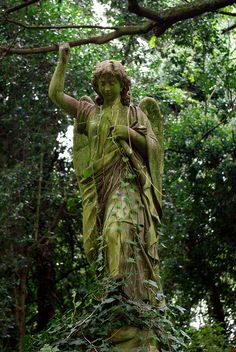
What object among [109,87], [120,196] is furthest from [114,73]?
[120,196]

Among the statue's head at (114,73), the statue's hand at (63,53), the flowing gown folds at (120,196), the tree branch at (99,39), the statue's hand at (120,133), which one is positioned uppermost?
the tree branch at (99,39)

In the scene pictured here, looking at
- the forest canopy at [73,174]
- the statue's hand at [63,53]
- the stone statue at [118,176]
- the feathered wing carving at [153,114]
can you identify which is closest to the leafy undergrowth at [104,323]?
the stone statue at [118,176]

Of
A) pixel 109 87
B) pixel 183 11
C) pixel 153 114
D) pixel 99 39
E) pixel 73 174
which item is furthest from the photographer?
pixel 73 174

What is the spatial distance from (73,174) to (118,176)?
6830 mm

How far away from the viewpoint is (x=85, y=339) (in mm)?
5852

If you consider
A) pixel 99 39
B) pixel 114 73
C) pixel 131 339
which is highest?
pixel 99 39

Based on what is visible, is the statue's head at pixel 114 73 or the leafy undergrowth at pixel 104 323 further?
the statue's head at pixel 114 73

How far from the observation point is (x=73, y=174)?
533 inches

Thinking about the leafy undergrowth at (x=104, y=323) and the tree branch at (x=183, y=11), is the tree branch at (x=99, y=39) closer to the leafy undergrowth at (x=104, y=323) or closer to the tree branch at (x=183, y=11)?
the tree branch at (x=183, y=11)

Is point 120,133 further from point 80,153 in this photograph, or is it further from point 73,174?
point 73,174

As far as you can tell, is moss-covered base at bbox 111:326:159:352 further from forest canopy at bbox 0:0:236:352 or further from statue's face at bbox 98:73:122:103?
forest canopy at bbox 0:0:236:352

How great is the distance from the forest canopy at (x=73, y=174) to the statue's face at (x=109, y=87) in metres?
4.81

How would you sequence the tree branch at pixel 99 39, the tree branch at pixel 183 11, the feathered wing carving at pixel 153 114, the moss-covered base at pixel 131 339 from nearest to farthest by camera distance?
1. the moss-covered base at pixel 131 339
2. the feathered wing carving at pixel 153 114
3. the tree branch at pixel 99 39
4. the tree branch at pixel 183 11

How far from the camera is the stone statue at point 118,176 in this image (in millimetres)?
6430
